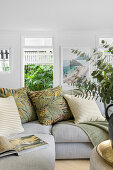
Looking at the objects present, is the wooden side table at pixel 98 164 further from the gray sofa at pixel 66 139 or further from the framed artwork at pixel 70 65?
the framed artwork at pixel 70 65

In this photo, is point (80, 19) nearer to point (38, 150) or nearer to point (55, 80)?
point (55, 80)

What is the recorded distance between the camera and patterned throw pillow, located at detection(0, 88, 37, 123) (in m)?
2.39

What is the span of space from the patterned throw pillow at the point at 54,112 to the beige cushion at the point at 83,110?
0.10m

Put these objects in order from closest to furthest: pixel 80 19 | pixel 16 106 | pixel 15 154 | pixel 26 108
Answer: pixel 15 154 → pixel 16 106 → pixel 26 108 → pixel 80 19

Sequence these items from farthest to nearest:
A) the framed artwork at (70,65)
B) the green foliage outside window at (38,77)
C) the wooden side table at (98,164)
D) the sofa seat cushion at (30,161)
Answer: the green foliage outside window at (38,77)
the framed artwork at (70,65)
the sofa seat cushion at (30,161)
the wooden side table at (98,164)

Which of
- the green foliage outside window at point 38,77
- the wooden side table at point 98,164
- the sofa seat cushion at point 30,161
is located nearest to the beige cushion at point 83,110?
the sofa seat cushion at point 30,161

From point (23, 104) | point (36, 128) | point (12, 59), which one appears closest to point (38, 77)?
point (12, 59)

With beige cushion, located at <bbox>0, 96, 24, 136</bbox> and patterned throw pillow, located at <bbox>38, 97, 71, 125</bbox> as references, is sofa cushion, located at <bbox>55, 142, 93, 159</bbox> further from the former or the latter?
beige cushion, located at <bbox>0, 96, 24, 136</bbox>

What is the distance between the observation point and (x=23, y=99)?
98.9 inches

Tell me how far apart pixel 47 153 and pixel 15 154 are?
0.28 m

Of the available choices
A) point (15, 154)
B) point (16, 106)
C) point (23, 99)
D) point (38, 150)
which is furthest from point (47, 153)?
point (23, 99)

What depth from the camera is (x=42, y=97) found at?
8.41 feet

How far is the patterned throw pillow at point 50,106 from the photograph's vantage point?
241cm

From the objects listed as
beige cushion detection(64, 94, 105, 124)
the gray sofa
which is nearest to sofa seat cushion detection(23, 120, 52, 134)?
the gray sofa
